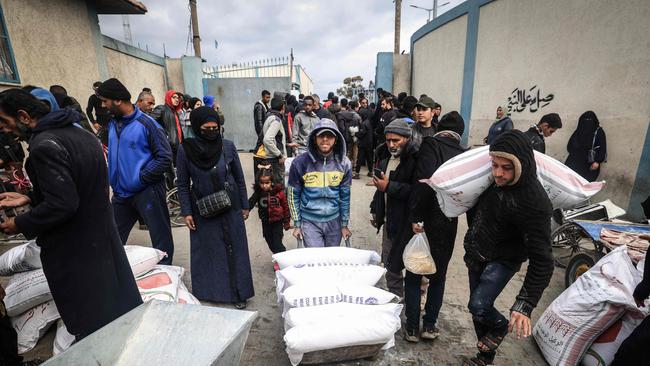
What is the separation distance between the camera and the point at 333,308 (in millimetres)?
1841

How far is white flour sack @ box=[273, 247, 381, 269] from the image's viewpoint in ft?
7.49

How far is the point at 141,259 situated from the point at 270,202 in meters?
1.18

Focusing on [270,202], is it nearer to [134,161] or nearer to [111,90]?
[134,161]

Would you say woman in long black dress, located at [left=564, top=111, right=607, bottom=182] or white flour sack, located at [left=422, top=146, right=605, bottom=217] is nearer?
white flour sack, located at [left=422, top=146, right=605, bottom=217]

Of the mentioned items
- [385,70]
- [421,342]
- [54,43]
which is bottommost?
[421,342]

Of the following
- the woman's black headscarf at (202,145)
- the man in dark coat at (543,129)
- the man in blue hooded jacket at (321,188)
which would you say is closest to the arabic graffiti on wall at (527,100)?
the man in dark coat at (543,129)

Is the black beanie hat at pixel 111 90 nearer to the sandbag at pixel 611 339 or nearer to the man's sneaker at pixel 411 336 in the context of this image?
the man's sneaker at pixel 411 336

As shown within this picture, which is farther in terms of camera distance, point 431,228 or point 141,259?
point 141,259

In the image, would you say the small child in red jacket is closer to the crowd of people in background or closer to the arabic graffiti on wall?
the crowd of people in background

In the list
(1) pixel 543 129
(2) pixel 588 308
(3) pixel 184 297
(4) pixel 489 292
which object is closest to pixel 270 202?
(3) pixel 184 297

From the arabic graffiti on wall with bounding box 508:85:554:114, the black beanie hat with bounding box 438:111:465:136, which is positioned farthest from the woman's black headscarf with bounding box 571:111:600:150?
the black beanie hat with bounding box 438:111:465:136

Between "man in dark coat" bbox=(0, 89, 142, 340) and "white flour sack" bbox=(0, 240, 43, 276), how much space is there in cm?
73

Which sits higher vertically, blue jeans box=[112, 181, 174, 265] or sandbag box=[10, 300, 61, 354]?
blue jeans box=[112, 181, 174, 265]

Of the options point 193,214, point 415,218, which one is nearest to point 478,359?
point 415,218
